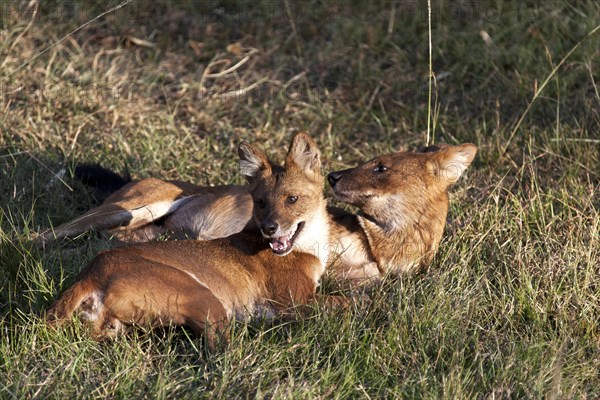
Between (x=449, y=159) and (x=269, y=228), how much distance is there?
4.95 feet

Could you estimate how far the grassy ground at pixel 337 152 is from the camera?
479cm

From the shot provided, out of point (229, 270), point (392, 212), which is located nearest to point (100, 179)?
point (229, 270)

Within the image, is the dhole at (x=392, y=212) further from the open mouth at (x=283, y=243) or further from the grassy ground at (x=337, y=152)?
the open mouth at (x=283, y=243)

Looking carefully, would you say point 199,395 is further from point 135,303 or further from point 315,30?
point 315,30

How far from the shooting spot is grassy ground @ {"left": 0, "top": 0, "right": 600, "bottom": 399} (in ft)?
15.7

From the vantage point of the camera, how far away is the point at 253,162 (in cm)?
604

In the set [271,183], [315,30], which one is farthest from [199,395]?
[315,30]

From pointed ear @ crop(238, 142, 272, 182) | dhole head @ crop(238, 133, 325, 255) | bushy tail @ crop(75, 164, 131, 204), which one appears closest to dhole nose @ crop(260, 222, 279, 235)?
dhole head @ crop(238, 133, 325, 255)

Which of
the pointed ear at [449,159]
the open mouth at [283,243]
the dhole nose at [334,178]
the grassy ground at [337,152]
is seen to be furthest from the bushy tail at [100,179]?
the pointed ear at [449,159]

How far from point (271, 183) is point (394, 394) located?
1.80 m

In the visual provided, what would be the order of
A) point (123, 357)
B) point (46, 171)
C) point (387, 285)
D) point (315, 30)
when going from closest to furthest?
point (123, 357) → point (387, 285) → point (46, 171) → point (315, 30)

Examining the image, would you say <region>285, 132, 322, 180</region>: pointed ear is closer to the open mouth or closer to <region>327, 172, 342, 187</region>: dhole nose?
<region>327, 172, 342, 187</region>: dhole nose

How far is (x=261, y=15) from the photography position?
1014cm

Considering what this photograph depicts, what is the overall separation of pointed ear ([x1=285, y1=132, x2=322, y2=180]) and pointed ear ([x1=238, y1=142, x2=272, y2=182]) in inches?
5.5
